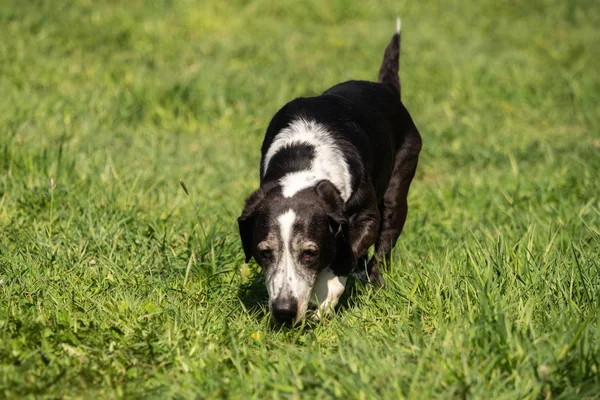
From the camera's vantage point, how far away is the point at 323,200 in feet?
11.6

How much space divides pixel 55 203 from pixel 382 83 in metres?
2.31

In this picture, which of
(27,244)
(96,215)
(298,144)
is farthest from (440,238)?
(27,244)

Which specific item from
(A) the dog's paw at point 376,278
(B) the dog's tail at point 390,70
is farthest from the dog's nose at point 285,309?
(B) the dog's tail at point 390,70

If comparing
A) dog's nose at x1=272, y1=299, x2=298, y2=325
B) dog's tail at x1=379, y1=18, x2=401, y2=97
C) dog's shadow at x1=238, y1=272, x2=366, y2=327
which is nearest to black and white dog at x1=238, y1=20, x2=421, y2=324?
dog's nose at x1=272, y1=299, x2=298, y2=325

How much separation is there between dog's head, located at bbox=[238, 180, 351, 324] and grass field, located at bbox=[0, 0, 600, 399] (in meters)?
0.21

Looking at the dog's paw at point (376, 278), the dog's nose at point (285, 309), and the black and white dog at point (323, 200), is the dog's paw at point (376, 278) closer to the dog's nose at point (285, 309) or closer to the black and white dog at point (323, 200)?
the black and white dog at point (323, 200)

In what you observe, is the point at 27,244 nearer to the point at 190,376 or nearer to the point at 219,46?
the point at 190,376

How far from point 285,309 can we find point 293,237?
0.33 metres

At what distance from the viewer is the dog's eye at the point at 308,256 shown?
3457 mm

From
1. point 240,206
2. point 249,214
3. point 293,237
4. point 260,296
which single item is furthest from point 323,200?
point 240,206

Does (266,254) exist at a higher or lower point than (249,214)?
lower

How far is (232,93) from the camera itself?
7801 mm

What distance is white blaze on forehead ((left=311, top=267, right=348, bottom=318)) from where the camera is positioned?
3705 millimetres

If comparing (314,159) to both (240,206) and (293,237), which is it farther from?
(240,206)
